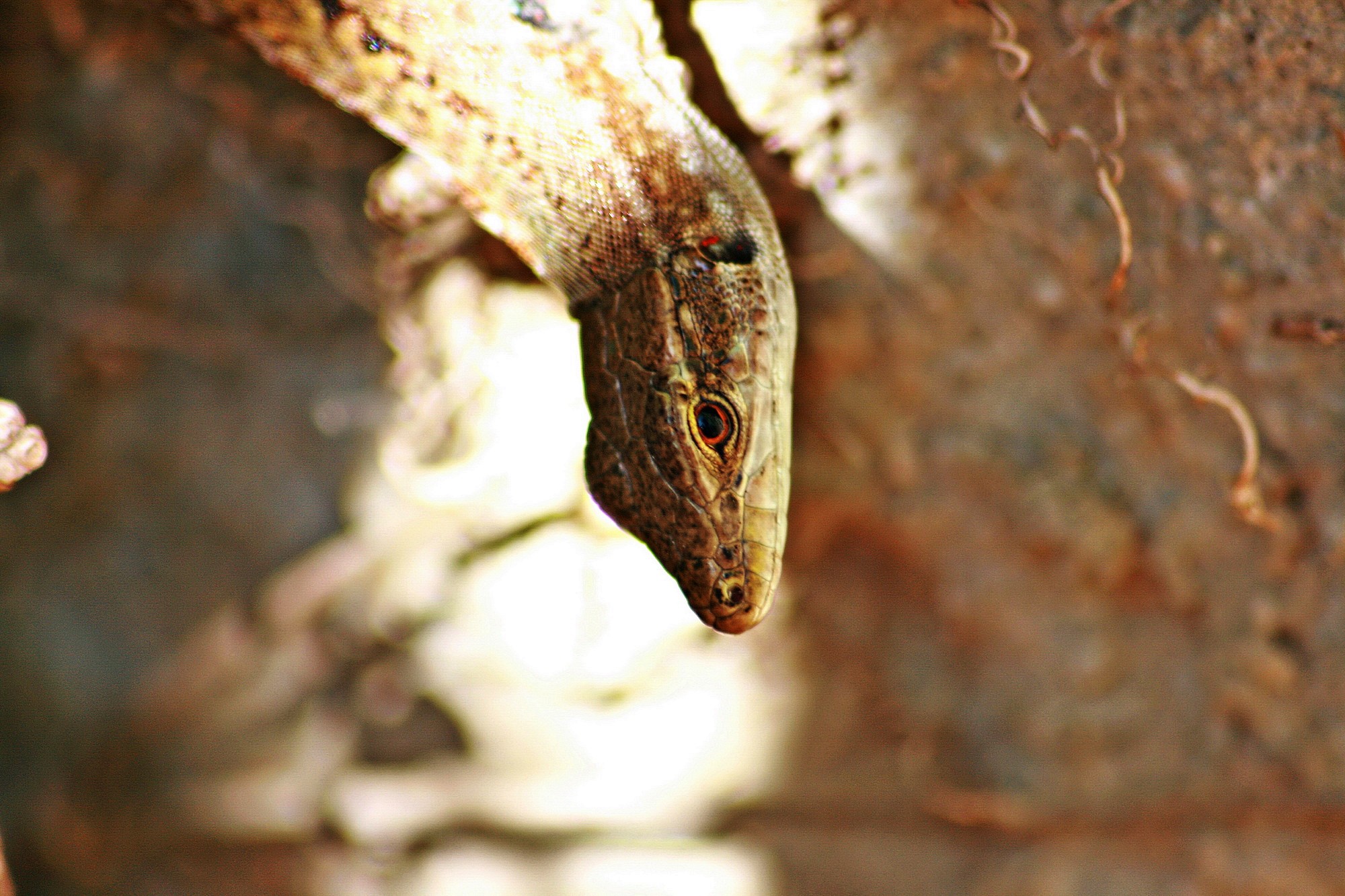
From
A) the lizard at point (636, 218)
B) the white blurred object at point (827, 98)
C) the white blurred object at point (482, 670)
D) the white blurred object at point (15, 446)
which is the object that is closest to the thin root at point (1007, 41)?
the white blurred object at point (827, 98)

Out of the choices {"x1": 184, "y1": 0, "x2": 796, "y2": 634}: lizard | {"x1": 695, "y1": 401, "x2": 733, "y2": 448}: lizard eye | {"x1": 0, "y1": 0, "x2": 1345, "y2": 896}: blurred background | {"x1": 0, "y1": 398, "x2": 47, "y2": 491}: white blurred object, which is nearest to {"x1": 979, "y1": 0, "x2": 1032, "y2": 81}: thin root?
{"x1": 0, "y1": 0, "x2": 1345, "y2": 896}: blurred background

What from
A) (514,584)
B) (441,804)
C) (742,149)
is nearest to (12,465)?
(514,584)

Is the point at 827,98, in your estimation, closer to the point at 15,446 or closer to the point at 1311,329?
the point at 1311,329

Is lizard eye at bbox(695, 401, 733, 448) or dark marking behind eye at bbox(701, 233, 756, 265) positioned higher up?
dark marking behind eye at bbox(701, 233, 756, 265)

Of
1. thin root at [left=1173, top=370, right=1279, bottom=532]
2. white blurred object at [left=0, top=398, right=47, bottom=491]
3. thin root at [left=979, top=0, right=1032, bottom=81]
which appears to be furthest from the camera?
thin root at [left=1173, top=370, right=1279, bottom=532]

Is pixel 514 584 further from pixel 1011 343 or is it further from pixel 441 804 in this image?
pixel 1011 343

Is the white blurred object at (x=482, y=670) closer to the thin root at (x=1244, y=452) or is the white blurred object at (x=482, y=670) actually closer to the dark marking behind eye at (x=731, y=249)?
the dark marking behind eye at (x=731, y=249)

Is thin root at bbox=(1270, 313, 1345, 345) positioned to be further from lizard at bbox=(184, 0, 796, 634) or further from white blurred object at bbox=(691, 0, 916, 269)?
lizard at bbox=(184, 0, 796, 634)
